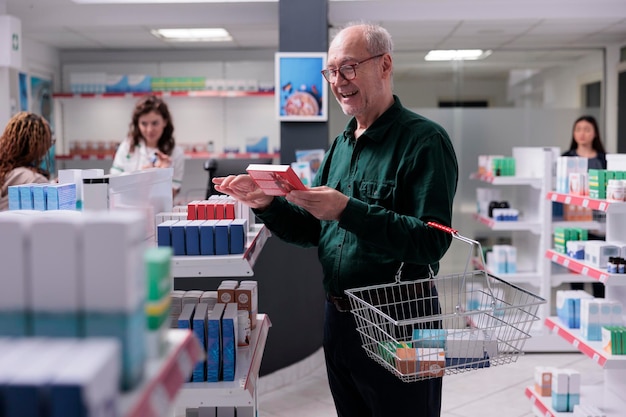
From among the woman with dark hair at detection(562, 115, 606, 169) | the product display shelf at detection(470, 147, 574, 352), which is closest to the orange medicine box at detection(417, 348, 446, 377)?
the product display shelf at detection(470, 147, 574, 352)

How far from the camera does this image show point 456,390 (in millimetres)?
5172

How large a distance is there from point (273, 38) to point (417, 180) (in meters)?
7.31

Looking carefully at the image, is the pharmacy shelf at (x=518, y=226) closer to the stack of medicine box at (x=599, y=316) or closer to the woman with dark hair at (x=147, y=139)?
the stack of medicine box at (x=599, y=316)

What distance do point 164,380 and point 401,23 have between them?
7.21m

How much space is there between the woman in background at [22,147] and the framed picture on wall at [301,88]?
2.86 metres

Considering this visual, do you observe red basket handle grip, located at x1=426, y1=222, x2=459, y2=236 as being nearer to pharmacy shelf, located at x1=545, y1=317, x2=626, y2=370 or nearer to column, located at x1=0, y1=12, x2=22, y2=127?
pharmacy shelf, located at x1=545, y1=317, x2=626, y2=370

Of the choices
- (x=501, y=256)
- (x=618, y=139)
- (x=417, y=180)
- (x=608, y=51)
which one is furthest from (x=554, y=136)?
(x=417, y=180)

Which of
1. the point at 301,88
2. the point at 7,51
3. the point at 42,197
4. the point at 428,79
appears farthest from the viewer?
the point at 428,79

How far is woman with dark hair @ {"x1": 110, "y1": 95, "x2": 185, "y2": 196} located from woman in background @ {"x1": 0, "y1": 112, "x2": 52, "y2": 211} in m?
1.46

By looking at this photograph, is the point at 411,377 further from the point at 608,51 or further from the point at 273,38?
the point at 608,51

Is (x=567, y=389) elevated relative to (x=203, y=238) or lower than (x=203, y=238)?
lower

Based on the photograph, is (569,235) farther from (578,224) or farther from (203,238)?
(203,238)

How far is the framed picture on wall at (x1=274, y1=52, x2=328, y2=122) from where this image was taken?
6500mm

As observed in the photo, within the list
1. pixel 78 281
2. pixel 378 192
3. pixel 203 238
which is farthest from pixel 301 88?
pixel 78 281
